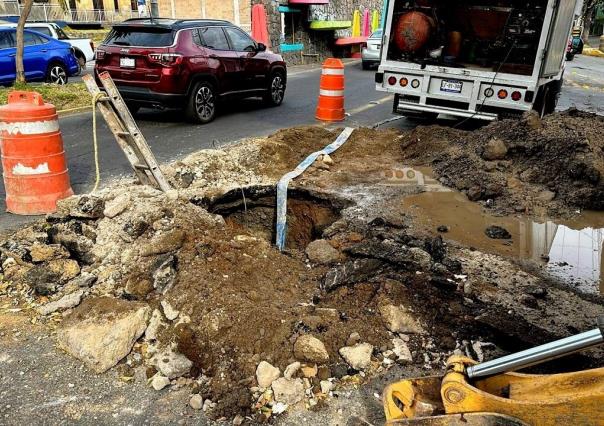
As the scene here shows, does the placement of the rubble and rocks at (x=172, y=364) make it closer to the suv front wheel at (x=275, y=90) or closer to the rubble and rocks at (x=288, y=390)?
the rubble and rocks at (x=288, y=390)

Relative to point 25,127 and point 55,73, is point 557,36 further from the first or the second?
point 55,73

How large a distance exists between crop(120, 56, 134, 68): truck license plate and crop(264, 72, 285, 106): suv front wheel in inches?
138

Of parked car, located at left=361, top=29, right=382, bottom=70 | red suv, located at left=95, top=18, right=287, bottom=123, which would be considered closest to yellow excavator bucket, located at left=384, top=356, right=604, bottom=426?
red suv, located at left=95, top=18, right=287, bottom=123

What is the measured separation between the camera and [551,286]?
13.4ft

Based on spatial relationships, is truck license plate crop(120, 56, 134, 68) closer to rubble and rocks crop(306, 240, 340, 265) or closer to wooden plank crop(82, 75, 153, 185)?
wooden plank crop(82, 75, 153, 185)

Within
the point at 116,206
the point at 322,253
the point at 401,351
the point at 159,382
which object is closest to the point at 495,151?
the point at 322,253

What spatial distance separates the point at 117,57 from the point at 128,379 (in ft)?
26.5

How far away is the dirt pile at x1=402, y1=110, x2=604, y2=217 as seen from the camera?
591cm

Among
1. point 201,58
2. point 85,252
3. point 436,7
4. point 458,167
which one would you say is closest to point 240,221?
point 85,252

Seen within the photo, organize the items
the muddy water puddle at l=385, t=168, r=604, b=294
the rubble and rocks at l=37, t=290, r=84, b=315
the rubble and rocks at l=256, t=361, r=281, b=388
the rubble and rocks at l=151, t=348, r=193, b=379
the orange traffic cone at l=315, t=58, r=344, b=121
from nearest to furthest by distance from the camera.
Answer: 1. the rubble and rocks at l=256, t=361, r=281, b=388
2. the rubble and rocks at l=151, t=348, r=193, b=379
3. the rubble and rocks at l=37, t=290, r=84, b=315
4. the muddy water puddle at l=385, t=168, r=604, b=294
5. the orange traffic cone at l=315, t=58, r=344, b=121

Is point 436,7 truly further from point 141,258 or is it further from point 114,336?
point 114,336

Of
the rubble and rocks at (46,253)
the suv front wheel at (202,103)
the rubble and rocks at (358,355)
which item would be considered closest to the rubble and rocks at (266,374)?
the rubble and rocks at (358,355)

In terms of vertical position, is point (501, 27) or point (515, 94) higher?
point (501, 27)

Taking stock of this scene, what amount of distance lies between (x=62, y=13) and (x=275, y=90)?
37.4 meters
